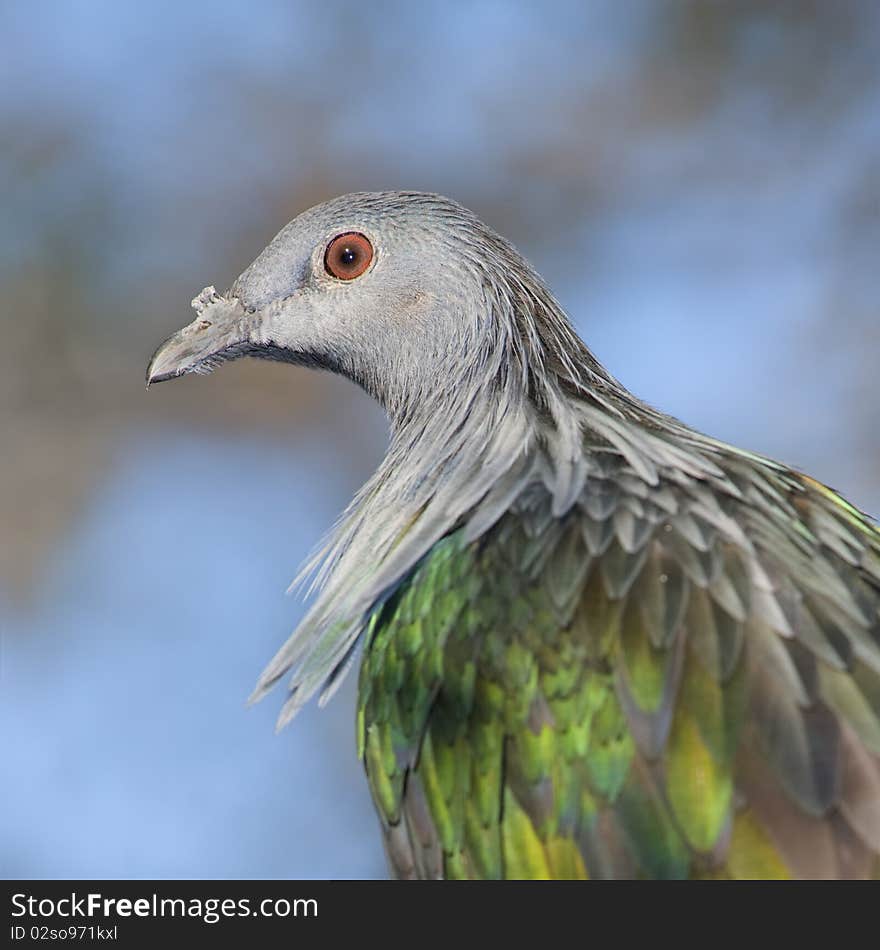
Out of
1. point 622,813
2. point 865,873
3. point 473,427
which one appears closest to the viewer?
point 865,873

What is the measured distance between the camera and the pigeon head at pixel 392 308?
211 inches

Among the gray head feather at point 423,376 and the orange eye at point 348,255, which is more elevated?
the orange eye at point 348,255

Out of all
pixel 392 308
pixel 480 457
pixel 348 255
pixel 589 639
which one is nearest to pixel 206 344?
pixel 348 255

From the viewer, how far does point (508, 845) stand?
12.9 feet

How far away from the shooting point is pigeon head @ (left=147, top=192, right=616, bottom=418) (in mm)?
5348

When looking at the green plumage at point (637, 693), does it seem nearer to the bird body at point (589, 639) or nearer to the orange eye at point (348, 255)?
the bird body at point (589, 639)

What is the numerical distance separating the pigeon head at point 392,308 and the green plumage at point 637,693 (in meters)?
1.10

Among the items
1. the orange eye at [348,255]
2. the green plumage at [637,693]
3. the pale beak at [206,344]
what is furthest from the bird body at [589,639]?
the pale beak at [206,344]

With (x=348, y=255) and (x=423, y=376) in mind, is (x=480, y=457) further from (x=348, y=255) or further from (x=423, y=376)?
(x=348, y=255)

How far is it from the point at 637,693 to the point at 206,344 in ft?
9.38

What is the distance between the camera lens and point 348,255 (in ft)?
18.4

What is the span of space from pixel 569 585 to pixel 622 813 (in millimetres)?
689

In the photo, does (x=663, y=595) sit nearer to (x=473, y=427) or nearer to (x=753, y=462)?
(x=753, y=462)
